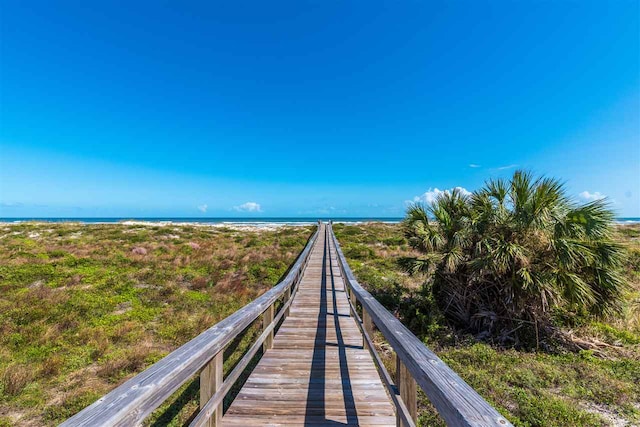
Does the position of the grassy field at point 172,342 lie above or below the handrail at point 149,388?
below

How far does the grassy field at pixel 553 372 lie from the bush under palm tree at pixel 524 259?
531 mm

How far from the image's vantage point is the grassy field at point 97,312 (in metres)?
4.16

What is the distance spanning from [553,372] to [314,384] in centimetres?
415

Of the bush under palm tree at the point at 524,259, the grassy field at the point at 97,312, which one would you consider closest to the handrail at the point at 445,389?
the grassy field at the point at 97,312

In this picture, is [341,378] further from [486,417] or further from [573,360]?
[573,360]

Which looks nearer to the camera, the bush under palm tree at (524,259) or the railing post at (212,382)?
the railing post at (212,382)

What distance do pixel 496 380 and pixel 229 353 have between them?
15.3ft

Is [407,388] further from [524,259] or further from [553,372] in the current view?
[524,259]

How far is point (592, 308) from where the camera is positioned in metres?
5.84

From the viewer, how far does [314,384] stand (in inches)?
132

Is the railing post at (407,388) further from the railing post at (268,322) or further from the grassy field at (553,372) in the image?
the railing post at (268,322)

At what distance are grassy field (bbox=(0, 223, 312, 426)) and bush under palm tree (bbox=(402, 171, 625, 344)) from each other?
216 inches

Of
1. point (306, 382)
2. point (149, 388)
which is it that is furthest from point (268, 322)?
point (149, 388)

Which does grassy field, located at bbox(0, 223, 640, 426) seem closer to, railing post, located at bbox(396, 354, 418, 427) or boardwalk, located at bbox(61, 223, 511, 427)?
boardwalk, located at bbox(61, 223, 511, 427)
